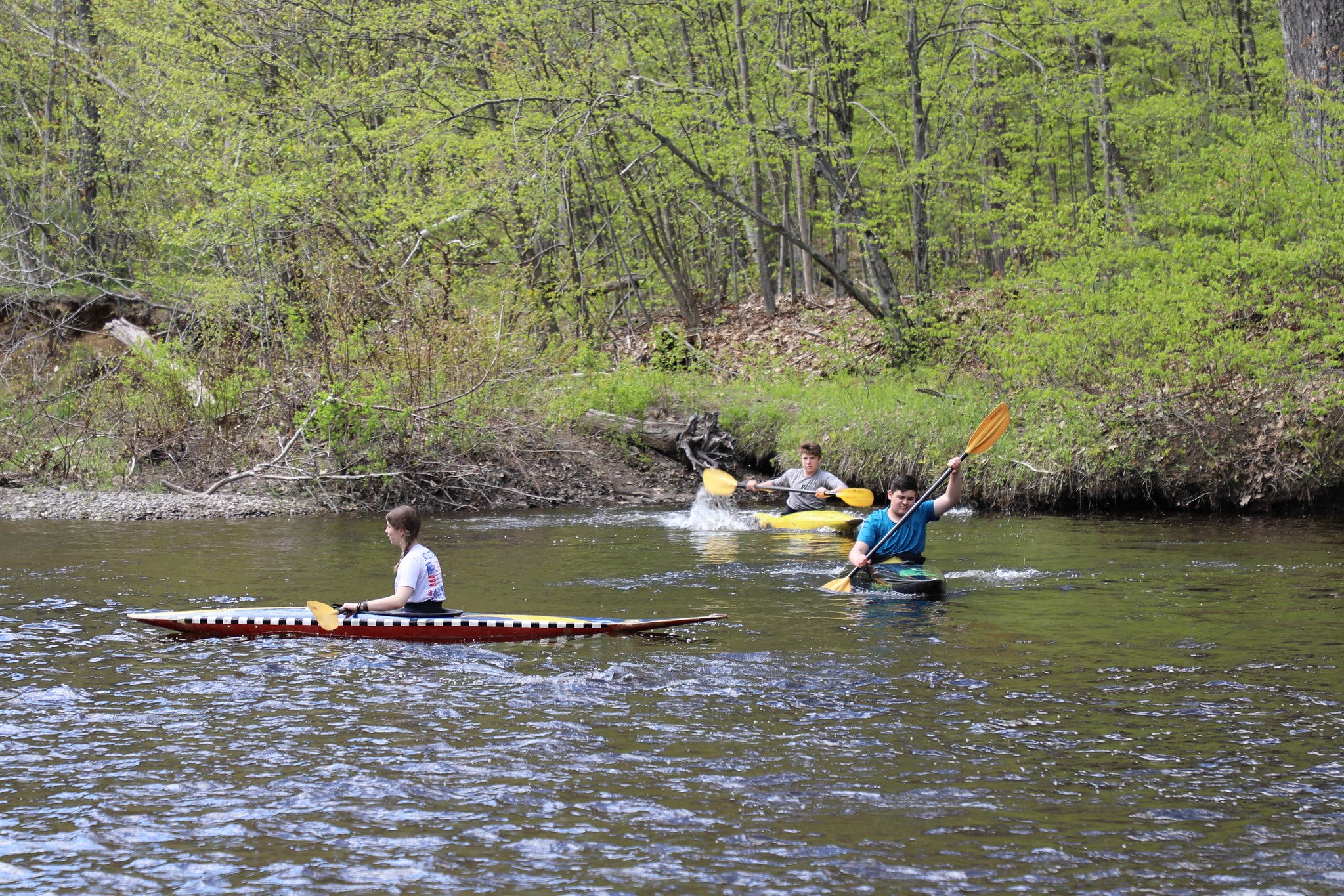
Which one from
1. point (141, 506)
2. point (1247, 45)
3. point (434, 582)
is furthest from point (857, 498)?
point (1247, 45)

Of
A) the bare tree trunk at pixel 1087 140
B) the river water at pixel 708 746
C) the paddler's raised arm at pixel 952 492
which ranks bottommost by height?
the river water at pixel 708 746

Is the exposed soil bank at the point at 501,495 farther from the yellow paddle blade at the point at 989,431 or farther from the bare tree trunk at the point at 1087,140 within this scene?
the bare tree trunk at the point at 1087,140

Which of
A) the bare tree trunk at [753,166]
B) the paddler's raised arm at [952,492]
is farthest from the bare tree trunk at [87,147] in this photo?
the paddler's raised arm at [952,492]

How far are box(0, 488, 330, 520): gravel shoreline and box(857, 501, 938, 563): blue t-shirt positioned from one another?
857 centimetres

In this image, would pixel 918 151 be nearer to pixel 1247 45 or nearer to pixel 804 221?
pixel 804 221

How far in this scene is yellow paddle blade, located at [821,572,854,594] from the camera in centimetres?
904

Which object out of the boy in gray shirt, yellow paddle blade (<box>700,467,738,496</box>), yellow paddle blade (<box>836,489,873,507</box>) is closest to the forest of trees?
the boy in gray shirt

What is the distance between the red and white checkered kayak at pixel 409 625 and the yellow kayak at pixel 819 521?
225 inches

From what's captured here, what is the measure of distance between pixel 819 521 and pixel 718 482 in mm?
1658

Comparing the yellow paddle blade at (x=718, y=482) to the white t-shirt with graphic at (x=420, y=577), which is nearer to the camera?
the white t-shirt with graphic at (x=420, y=577)

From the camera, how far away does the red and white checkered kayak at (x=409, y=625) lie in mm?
7328

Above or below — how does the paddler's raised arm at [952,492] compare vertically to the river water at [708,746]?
above

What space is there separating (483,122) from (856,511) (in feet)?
33.6

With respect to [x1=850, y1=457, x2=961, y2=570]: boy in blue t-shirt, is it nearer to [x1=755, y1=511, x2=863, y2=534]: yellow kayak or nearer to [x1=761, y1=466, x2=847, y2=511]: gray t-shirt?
[x1=755, y1=511, x2=863, y2=534]: yellow kayak
